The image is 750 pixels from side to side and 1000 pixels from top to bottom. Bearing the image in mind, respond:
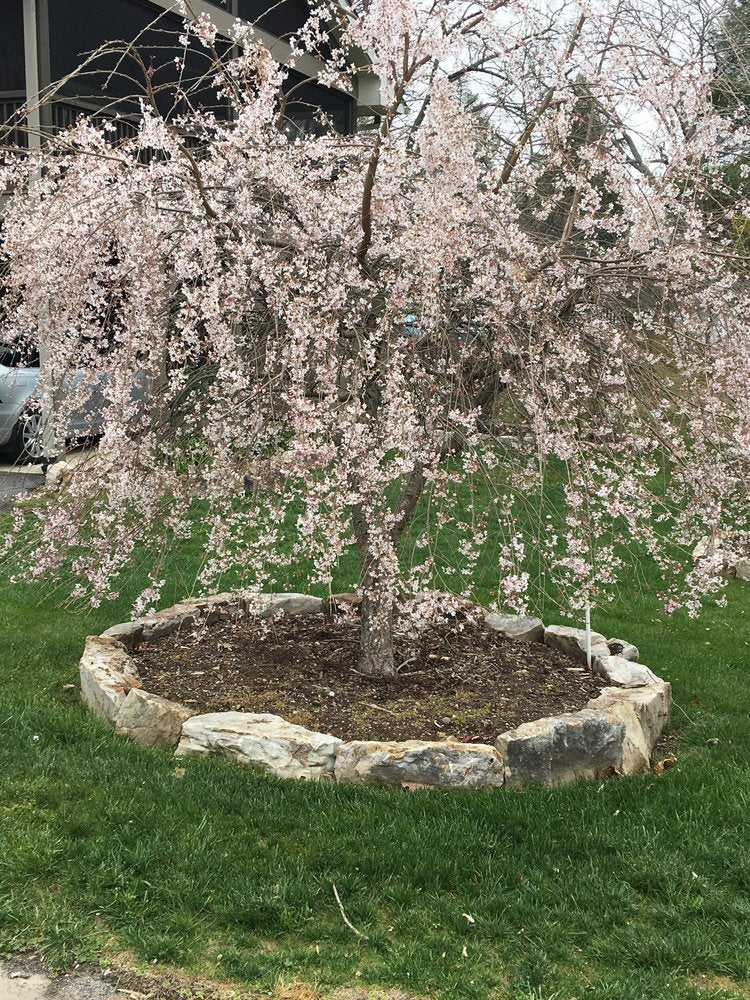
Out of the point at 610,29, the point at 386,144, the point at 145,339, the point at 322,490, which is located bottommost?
A: the point at 322,490

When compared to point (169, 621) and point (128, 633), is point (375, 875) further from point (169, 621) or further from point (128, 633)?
point (169, 621)

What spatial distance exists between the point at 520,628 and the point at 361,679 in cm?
125

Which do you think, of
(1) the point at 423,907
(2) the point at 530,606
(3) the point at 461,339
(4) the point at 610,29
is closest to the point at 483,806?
(1) the point at 423,907

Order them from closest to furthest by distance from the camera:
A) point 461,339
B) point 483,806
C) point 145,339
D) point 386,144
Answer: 1. point 483,806
2. point 386,144
3. point 145,339
4. point 461,339

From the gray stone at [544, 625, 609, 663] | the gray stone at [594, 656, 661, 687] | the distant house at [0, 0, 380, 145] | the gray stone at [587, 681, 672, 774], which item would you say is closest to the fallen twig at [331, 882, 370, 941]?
the gray stone at [587, 681, 672, 774]

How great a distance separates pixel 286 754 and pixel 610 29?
11.8ft

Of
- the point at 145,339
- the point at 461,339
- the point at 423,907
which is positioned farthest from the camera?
the point at 461,339

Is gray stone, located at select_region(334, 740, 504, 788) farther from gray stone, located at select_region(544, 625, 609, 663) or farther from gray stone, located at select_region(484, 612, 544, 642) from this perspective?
gray stone, located at select_region(484, 612, 544, 642)

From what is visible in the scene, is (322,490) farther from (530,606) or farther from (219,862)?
(530,606)

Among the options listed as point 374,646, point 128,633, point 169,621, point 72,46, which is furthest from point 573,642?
point 72,46

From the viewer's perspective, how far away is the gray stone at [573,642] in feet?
18.2

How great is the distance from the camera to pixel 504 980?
2.89 meters

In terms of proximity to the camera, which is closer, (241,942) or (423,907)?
(241,942)

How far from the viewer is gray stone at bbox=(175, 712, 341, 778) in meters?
4.16
